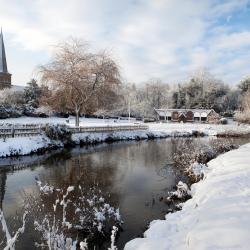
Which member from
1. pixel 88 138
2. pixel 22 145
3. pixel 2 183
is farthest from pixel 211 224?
pixel 88 138

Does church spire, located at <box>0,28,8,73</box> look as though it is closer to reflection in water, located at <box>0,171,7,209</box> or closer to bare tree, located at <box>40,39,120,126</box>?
bare tree, located at <box>40,39,120,126</box>

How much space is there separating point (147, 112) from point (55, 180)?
79939 mm

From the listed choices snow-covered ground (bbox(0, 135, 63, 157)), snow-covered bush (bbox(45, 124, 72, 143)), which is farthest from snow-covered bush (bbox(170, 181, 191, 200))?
snow-covered bush (bbox(45, 124, 72, 143))

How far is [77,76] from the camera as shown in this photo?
4034cm

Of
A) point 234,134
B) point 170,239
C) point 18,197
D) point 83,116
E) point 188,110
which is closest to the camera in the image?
point 170,239

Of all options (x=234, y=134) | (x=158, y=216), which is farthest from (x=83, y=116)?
(x=158, y=216)

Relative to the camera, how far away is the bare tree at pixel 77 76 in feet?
132

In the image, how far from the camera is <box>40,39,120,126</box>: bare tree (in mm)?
40250

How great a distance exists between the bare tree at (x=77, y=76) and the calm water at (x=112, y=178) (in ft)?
42.3

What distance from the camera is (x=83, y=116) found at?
2739 inches

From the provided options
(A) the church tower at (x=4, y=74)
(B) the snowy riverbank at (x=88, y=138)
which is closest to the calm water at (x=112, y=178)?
(B) the snowy riverbank at (x=88, y=138)

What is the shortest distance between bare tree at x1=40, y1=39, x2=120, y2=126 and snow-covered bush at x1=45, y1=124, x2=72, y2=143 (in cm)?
805

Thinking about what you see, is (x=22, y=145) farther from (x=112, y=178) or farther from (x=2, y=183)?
(x=112, y=178)

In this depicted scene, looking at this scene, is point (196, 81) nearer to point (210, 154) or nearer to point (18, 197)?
point (210, 154)
